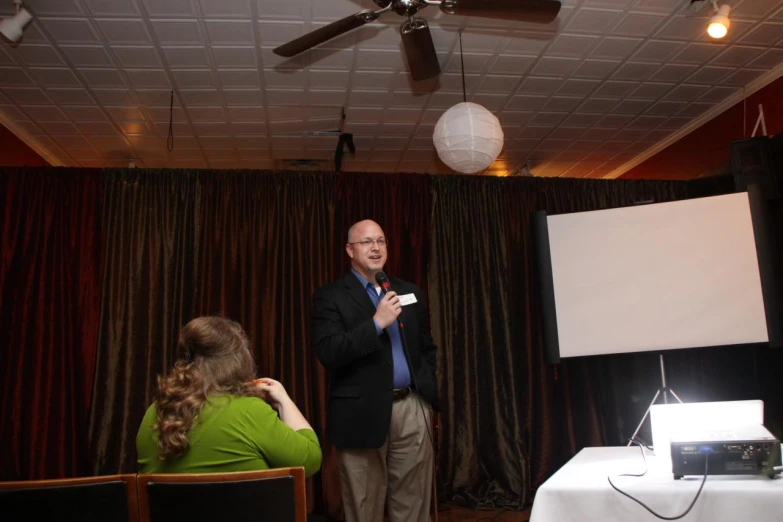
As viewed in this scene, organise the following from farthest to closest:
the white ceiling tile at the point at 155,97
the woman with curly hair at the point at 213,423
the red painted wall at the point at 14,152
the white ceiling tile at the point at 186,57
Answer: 1. the red painted wall at the point at 14,152
2. the white ceiling tile at the point at 155,97
3. the white ceiling tile at the point at 186,57
4. the woman with curly hair at the point at 213,423

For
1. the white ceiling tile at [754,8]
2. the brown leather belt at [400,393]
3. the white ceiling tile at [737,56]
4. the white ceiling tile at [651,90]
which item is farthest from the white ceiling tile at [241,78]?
the white ceiling tile at [737,56]

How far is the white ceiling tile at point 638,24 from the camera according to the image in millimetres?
3486

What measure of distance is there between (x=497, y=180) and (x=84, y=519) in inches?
153

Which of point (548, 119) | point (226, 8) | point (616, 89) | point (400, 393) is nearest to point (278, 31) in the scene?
point (226, 8)

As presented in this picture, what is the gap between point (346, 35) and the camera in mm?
3580

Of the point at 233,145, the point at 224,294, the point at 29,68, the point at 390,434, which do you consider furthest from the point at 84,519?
the point at 233,145

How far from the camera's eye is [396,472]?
8.79 ft

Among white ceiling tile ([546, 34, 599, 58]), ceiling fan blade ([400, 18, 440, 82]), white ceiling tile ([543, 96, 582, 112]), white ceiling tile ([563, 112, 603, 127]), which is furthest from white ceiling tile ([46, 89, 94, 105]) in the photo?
white ceiling tile ([563, 112, 603, 127])

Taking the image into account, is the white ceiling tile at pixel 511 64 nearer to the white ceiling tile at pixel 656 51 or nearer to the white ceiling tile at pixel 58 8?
the white ceiling tile at pixel 656 51

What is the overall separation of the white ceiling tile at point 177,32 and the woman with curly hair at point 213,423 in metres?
2.29

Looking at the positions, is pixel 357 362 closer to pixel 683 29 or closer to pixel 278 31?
pixel 278 31

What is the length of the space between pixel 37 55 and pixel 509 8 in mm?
2829

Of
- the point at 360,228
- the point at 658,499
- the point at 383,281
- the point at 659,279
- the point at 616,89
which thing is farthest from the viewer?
the point at 616,89

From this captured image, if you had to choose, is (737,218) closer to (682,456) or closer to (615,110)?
(615,110)
